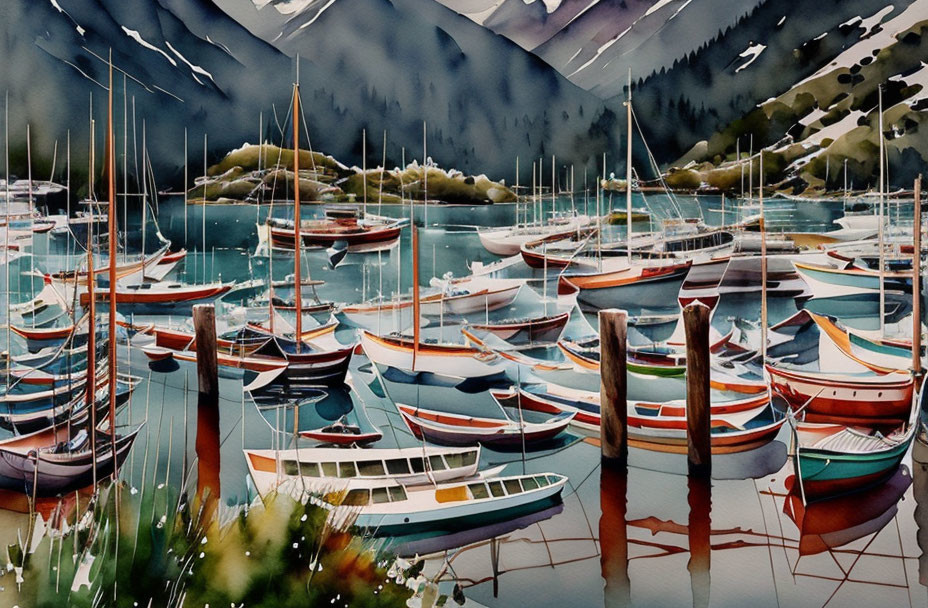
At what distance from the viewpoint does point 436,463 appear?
3.65 meters

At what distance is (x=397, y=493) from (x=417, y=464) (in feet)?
0.53

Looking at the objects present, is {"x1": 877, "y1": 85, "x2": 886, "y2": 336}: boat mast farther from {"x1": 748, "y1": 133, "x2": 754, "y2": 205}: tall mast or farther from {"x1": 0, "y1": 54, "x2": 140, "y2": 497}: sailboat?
{"x1": 0, "y1": 54, "x2": 140, "y2": 497}: sailboat

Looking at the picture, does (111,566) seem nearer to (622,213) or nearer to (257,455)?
(257,455)

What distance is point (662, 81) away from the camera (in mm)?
3857

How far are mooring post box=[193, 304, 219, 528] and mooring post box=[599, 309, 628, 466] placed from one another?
65.8 inches

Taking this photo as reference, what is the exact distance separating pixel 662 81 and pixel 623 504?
72.2 inches

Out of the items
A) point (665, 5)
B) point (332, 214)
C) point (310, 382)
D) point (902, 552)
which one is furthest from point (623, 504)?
point (665, 5)

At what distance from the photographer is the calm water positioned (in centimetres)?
343

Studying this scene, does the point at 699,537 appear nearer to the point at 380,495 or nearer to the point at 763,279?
the point at 763,279

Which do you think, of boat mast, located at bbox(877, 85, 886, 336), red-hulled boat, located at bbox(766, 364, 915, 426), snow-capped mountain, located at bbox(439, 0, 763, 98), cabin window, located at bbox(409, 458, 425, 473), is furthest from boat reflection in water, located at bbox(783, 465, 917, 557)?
snow-capped mountain, located at bbox(439, 0, 763, 98)

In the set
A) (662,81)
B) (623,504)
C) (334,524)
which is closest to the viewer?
(334,524)

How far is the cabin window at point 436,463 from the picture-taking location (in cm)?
364

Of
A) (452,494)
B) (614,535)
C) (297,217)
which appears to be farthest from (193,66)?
(614,535)

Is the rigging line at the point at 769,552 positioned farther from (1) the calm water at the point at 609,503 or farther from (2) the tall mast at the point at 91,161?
(2) the tall mast at the point at 91,161
